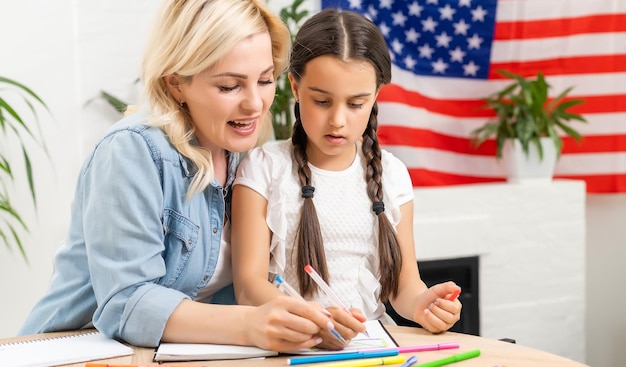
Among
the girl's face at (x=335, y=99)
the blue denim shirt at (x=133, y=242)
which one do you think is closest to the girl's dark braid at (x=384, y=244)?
the girl's face at (x=335, y=99)

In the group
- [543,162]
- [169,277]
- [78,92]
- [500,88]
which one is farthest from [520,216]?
[169,277]

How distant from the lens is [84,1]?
9.22 ft

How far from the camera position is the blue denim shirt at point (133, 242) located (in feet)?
3.73

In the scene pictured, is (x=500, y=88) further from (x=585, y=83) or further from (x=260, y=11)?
(x=260, y=11)

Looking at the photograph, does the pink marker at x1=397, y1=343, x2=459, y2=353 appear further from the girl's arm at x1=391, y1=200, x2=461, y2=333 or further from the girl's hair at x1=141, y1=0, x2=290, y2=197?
the girl's hair at x1=141, y1=0, x2=290, y2=197

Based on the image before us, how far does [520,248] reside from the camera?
317cm

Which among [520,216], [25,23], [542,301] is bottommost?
[542,301]

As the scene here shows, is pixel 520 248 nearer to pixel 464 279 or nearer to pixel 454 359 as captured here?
pixel 464 279

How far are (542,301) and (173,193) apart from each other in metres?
2.39

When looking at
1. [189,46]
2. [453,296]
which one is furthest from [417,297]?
[189,46]

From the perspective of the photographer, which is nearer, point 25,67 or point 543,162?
point 25,67

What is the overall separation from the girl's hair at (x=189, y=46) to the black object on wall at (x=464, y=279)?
188cm

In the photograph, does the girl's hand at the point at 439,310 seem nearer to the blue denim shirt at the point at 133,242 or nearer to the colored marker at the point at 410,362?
the colored marker at the point at 410,362

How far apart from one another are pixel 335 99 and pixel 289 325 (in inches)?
20.0
